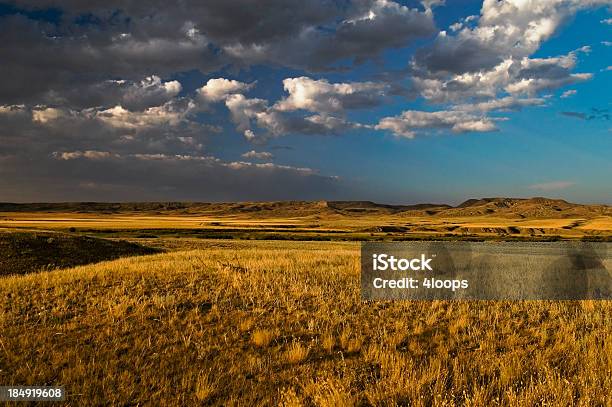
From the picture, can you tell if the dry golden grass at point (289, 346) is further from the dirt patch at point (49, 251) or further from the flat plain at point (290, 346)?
→ the dirt patch at point (49, 251)

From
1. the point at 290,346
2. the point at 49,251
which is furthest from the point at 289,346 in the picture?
the point at 49,251

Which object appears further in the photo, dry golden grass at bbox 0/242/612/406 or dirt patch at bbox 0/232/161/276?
dirt patch at bbox 0/232/161/276

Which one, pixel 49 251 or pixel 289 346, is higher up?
pixel 289 346

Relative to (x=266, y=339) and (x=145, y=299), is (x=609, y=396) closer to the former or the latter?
(x=266, y=339)

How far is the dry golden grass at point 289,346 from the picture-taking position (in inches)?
316

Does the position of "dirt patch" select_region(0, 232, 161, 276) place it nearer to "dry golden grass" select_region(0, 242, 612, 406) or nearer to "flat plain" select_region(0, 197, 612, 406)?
"flat plain" select_region(0, 197, 612, 406)

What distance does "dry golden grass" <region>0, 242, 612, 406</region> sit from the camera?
8.02 meters

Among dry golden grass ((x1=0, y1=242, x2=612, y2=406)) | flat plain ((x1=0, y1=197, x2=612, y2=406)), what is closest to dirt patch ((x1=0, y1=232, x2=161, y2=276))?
flat plain ((x1=0, y1=197, x2=612, y2=406))

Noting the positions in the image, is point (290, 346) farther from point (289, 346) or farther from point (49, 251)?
point (49, 251)

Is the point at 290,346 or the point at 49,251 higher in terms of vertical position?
the point at 290,346

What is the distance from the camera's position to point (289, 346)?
1026 centimetres

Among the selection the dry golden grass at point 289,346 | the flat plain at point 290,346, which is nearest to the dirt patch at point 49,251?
the flat plain at point 290,346

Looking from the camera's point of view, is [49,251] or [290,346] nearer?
[290,346]

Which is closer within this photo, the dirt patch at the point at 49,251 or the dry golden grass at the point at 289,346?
the dry golden grass at the point at 289,346
